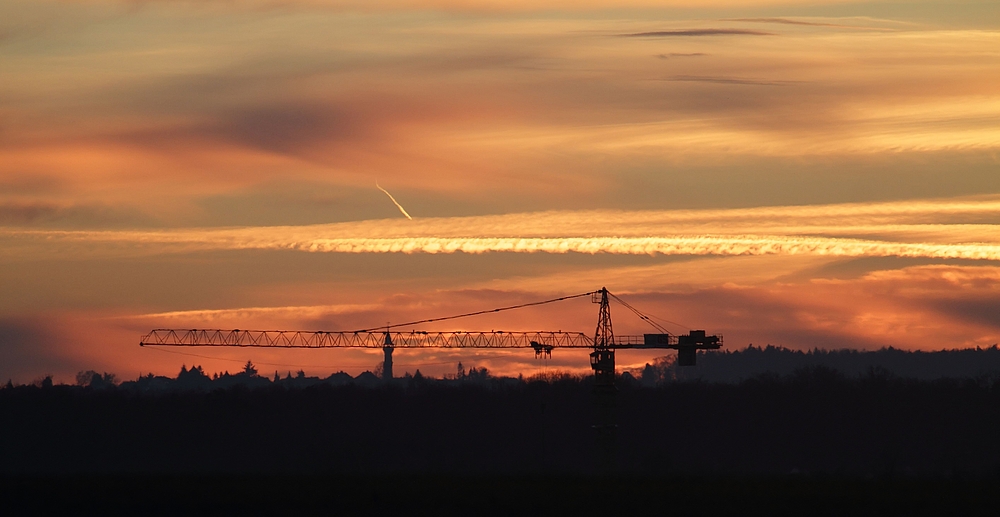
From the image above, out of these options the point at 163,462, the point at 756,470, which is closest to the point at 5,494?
the point at 163,462

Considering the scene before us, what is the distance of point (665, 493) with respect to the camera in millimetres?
78562

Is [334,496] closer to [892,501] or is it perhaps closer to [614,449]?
[892,501]

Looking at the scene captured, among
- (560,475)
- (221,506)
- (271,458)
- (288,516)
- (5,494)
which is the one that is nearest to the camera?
(288,516)

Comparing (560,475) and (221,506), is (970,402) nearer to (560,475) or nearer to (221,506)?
(560,475)

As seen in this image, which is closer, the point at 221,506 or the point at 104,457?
the point at 221,506

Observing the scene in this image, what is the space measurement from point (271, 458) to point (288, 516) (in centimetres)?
12265

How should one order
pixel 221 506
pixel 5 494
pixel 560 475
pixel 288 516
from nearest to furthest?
pixel 288 516 → pixel 221 506 → pixel 5 494 → pixel 560 475

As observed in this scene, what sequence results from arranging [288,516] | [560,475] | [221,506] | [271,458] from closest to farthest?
[288,516]
[221,506]
[560,475]
[271,458]

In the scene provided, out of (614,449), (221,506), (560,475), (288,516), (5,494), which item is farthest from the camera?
(614,449)

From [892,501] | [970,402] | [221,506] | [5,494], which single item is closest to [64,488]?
[5,494]

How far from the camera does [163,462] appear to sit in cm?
18275

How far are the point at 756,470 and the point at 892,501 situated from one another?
349 ft

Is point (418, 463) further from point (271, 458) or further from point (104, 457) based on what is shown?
point (104, 457)

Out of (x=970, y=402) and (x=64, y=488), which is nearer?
(x=64, y=488)
